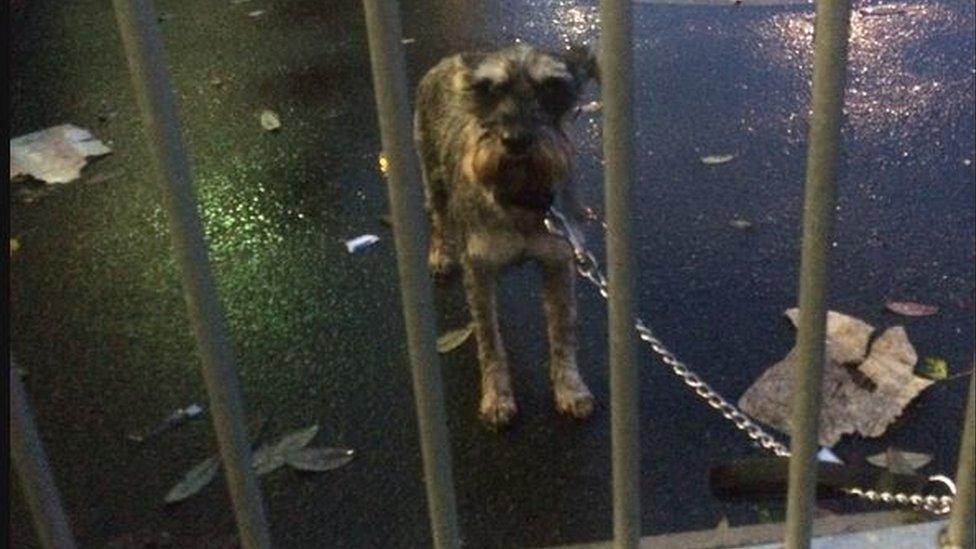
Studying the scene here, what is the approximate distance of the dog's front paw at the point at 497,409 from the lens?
374 cm

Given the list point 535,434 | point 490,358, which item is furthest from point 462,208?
point 535,434

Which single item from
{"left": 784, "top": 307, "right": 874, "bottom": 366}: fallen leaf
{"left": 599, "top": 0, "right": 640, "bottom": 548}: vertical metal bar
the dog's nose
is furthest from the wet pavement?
{"left": 599, "top": 0, "right": 640, "bottom": 548}: vertical metal bar

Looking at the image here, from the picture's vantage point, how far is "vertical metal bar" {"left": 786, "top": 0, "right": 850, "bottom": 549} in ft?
5.16

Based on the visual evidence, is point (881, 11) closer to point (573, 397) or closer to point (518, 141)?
point (573, 397)

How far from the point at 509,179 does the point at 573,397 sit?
0.81 meters

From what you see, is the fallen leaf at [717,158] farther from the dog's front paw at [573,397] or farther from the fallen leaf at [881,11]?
the fallen leaf at [881,11]

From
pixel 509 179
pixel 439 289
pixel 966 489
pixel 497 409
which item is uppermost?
pixel 509 179

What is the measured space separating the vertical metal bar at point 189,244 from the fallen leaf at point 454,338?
2262 millimetres

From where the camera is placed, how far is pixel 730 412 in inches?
121

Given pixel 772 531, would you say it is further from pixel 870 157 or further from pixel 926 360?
pixel 870 157

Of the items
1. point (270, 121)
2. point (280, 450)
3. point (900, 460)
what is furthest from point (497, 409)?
point (270, 121)

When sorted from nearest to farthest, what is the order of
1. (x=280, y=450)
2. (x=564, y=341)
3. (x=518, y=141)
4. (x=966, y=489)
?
(x=966, y=489) < (x=518, y=141) < (x=280, y=450) < (x=564, y=341)

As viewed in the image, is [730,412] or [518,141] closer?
[730,412]

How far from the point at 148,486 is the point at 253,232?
5.92ft
